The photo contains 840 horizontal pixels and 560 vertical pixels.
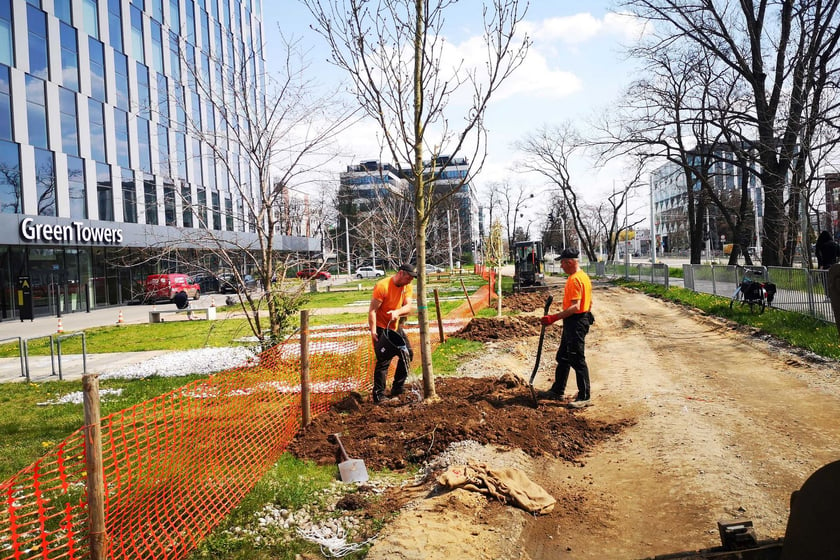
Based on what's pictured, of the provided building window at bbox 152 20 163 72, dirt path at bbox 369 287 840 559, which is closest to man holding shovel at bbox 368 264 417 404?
dirt path at bbox 369 287 840 559

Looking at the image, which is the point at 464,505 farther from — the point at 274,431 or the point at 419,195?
the point at 419,195

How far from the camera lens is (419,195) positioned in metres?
6.75

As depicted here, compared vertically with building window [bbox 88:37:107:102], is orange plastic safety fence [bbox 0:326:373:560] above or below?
below

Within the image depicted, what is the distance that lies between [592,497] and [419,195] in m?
3.59

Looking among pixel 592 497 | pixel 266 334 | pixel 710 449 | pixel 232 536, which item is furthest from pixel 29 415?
pixel 710 449

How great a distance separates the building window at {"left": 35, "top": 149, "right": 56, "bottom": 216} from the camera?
2702cm

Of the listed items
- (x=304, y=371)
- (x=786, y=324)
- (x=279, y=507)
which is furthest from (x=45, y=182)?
(x=786, y=324)

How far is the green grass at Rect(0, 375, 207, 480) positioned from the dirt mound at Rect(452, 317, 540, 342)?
6.01m

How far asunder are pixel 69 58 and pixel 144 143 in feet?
21.4

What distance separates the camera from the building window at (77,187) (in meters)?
29.1

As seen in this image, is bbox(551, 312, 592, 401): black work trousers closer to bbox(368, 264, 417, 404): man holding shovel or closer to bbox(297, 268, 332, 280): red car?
bbox(368, 264, 417, 404): man holding shovel

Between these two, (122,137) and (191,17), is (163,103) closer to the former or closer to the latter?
(122,137)

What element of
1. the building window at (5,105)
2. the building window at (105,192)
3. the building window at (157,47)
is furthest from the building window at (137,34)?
the building window at (5,105)

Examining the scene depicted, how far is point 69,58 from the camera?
2938cm
